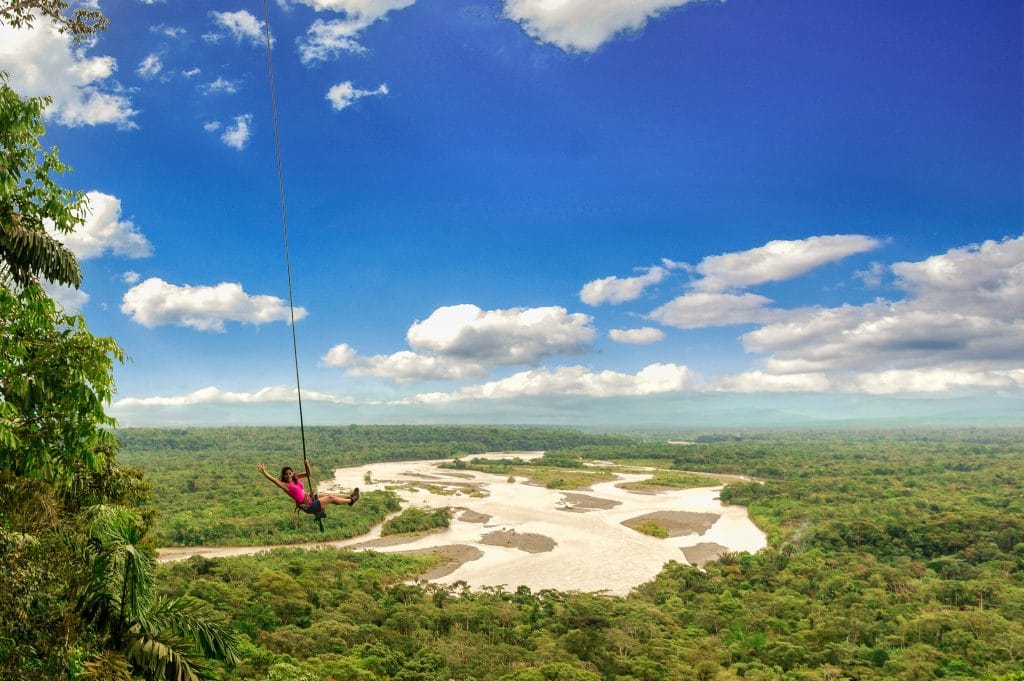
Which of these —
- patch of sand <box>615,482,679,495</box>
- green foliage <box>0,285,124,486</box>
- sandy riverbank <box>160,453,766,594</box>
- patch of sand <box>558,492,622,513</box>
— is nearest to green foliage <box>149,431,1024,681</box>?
sandy riverbank <box>160,453,766,594</box>

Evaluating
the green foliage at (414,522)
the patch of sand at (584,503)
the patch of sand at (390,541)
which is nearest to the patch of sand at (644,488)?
the patch of sand at (584,503)

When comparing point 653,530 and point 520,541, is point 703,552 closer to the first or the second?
point 653,530

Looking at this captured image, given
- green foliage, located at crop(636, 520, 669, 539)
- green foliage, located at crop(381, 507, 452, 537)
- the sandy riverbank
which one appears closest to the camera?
the sandy riverbank

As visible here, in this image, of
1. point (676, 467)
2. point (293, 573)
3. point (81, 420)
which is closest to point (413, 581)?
point (293, 573)

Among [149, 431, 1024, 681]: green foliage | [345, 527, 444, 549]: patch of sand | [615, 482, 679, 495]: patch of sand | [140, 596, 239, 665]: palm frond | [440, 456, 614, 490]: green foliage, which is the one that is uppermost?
[140, 596, 239, 665]: palm frond

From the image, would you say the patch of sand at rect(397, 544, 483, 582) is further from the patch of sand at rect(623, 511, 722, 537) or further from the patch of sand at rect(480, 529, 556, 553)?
the patch of sand at rect(623, 511, 722, 537)

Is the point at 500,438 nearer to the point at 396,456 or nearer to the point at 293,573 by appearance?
the point at 396,456

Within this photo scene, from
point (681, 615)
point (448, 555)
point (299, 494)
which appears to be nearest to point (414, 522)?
point (448, 555)
